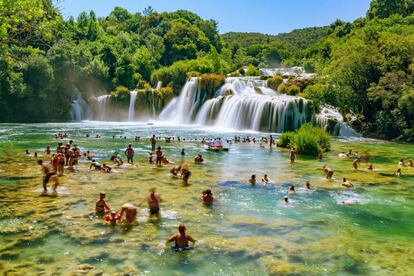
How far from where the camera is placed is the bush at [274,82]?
65.8 m

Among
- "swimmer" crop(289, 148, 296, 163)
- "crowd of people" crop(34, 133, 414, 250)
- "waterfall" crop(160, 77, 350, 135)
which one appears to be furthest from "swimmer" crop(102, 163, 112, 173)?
"waterfall" crop(160, 77, 350, 135)

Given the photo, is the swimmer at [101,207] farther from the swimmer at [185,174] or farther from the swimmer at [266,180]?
the swimmer at [266,180]

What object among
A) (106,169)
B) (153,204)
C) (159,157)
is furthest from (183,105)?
(153,204)

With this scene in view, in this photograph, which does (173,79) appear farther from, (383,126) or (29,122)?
(383,126)

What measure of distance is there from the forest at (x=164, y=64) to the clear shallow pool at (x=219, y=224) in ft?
24.0

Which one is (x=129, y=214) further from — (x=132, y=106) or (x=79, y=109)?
(x=79, y=109)

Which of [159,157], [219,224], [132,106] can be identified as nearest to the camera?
[219,224]

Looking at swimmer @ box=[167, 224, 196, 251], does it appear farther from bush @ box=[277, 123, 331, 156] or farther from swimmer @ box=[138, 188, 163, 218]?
bush @ box=[277, 123, 331, 156]

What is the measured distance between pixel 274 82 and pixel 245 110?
1210 cm

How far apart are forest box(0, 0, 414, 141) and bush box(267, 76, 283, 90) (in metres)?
0.22

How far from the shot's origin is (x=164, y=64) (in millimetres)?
114000

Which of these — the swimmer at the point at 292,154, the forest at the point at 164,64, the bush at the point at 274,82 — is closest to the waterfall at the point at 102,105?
the forest at the point at 164,64

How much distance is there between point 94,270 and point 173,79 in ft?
216

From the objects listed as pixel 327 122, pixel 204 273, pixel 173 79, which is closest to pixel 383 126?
pixel 327 122
